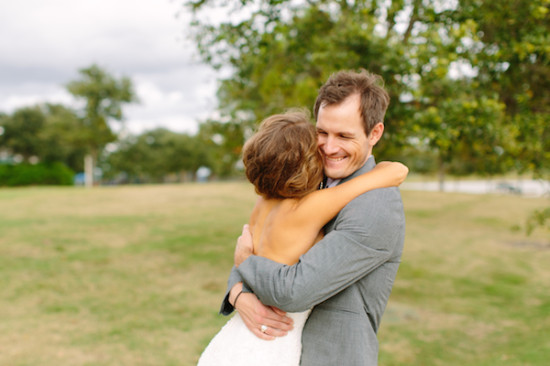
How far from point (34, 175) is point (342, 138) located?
47817mm

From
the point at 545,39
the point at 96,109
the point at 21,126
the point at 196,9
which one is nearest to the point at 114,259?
the point at 196,9

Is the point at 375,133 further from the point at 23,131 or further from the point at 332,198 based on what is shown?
the point at 23,131

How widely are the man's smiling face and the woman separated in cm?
10

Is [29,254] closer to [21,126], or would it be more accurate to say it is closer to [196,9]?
[196,9]

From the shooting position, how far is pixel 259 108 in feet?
33.6

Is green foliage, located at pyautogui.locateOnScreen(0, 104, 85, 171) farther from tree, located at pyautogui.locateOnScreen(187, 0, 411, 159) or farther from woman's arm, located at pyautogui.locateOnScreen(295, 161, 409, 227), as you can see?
woman's arm, located at pyautogui.locateOnScreen(295, 161, 409, 227)

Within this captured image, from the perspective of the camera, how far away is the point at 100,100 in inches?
1547

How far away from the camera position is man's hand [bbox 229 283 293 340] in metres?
1.85

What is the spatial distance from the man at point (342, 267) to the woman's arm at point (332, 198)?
4 cm

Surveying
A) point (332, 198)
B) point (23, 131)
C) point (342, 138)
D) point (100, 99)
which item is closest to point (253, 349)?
point (332, 198)

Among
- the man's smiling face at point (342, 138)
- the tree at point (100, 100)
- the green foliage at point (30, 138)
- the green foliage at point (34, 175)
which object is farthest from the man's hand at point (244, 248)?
the green foliage at point (30, 138)

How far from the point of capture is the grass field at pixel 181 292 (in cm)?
589

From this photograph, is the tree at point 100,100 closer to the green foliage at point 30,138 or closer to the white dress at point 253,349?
the green foliage at point 30,138

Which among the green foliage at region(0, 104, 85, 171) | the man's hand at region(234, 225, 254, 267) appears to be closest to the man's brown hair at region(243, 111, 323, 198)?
the man's hand at region(234, 225, 254, 267)
